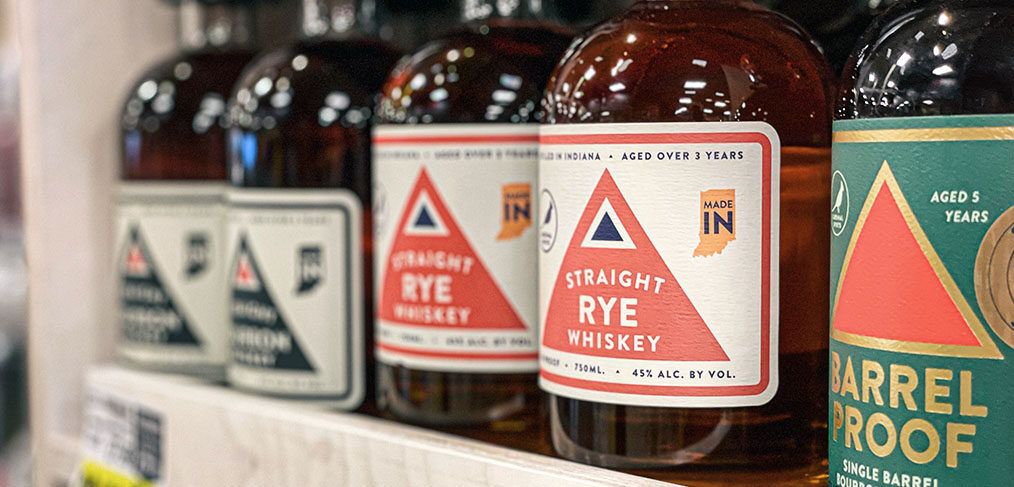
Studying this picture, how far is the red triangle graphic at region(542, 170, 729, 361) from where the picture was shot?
58cm

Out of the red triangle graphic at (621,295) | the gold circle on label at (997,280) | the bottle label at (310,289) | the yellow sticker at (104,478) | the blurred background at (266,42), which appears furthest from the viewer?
the yellow sticker at (104,478)

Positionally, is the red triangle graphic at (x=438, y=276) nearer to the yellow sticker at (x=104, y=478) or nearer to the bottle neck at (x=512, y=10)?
the bottle neck at (x=512, y=10)

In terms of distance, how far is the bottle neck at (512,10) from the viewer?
29.7 inches

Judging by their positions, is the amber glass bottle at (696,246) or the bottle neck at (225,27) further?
the bottle neck at (225,27)

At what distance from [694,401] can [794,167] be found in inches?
4.7

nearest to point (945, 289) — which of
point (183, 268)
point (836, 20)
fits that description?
point (836, 20)

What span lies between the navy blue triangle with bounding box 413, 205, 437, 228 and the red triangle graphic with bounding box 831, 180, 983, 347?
264 millimetres

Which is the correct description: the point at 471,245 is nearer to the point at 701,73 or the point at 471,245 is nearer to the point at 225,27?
the point at 701,73

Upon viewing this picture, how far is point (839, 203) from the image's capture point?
0.54 metres

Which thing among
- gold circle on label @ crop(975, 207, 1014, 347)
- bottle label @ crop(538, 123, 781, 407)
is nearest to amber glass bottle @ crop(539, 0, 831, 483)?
bottle label @ crop(538, 123, 781, 407)

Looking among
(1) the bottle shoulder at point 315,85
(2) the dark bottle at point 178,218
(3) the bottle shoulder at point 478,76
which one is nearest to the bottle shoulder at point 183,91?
(2) the dark bottle at point 178,218

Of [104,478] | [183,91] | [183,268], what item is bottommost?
[104,478]

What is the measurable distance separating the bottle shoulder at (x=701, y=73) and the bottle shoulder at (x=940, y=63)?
0.06 meters

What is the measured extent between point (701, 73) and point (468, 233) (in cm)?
19
